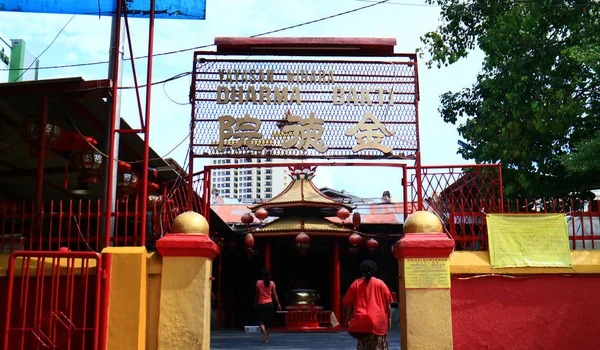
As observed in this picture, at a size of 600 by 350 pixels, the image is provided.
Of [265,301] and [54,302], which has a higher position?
[54,302]

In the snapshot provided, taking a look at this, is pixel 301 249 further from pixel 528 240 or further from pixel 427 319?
pixel 427 319

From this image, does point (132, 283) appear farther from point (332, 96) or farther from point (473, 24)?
point (473, 24)

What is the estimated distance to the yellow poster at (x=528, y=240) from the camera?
750 cm

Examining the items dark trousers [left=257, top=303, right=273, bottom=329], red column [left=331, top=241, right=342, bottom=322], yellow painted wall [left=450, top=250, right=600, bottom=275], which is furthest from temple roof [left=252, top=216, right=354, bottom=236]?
yellow painted wall [left=450, top=250, right=600, bottom=275]

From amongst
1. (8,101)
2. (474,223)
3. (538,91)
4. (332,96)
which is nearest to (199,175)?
(332,96)

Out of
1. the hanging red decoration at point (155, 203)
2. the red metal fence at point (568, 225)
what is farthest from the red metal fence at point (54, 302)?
the red metal fence at point (568, 225)

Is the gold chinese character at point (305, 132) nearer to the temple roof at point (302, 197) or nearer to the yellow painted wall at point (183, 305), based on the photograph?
the yellow painted wall at point (183, 305)

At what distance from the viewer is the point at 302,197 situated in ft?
58.9

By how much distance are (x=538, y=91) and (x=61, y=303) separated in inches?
427

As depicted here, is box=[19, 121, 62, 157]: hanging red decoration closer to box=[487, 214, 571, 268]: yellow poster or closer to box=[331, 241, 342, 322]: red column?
box=[487, 214, 571, 268]: yellow poster

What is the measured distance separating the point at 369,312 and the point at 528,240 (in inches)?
91.6

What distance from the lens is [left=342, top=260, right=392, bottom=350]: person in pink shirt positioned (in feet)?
22.2

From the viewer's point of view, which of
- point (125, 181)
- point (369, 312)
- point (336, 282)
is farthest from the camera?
point (336, 282)

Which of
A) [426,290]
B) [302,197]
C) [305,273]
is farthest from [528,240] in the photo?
[305,273]
